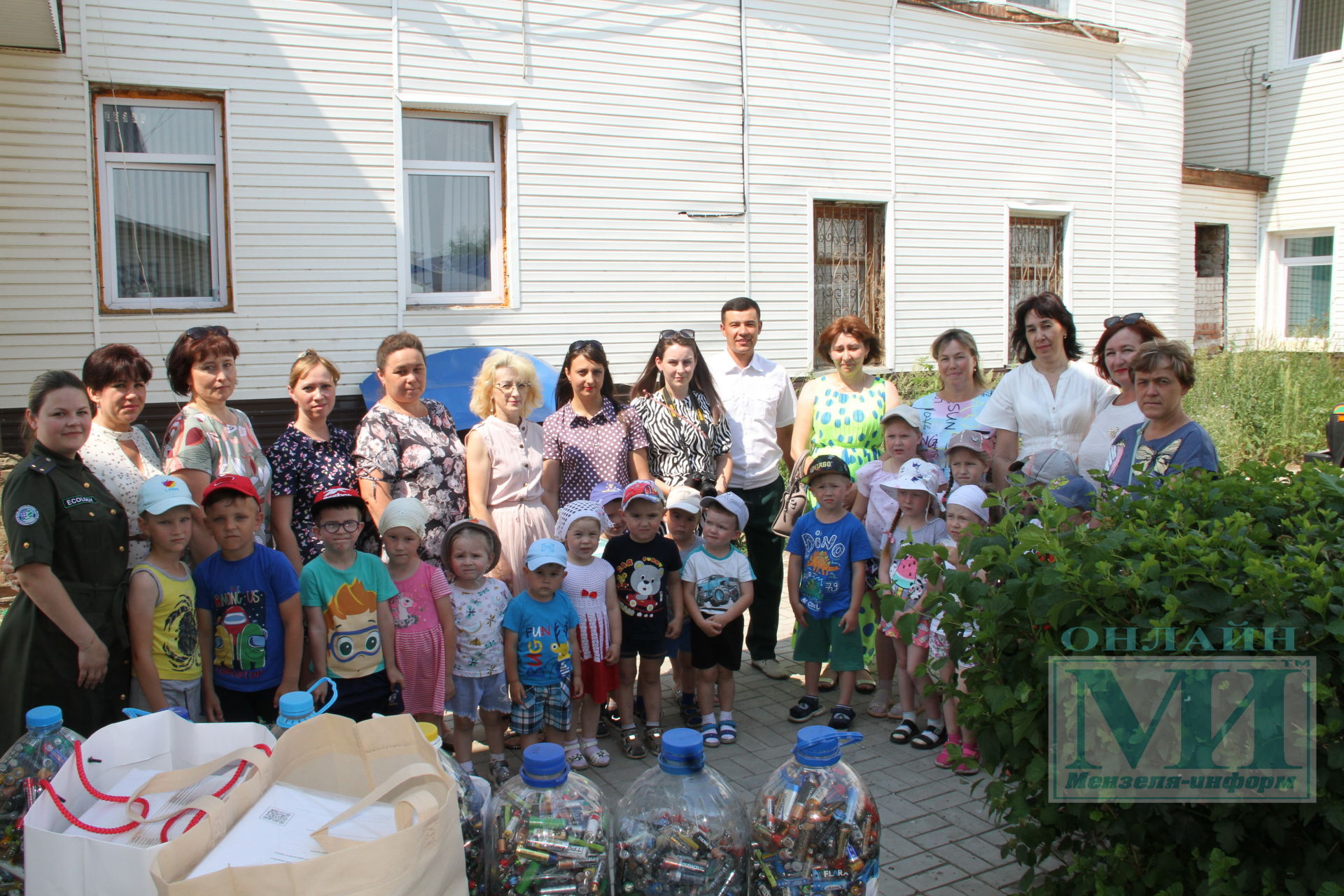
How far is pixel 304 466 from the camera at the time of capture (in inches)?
160

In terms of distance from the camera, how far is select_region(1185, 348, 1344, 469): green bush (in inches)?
503

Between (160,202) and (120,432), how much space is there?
565 cm

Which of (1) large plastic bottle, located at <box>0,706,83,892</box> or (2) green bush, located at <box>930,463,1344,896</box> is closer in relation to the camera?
Result: (2) green bush, located at <box>930,463,1344,896</box>

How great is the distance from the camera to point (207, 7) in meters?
8.33

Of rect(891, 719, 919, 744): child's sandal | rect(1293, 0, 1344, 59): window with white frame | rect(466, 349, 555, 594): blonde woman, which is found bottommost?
rect(891, 719, 919, 744): child's sandal

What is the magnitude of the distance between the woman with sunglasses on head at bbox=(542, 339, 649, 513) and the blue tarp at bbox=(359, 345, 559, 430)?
3879mm

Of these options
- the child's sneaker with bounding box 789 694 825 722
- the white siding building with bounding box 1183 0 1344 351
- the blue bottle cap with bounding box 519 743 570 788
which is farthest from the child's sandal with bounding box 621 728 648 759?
the white siding building with bounding box 1183 0 1344 351

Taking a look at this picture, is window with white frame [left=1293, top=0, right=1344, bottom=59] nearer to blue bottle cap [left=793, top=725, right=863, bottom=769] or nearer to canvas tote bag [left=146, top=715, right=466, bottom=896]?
blue bottle cap [left=793, top=725, right=863, bottom=769]

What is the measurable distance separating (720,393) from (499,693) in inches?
84.0

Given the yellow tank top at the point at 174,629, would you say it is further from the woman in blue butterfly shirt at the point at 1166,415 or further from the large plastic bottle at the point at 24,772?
the woman in blue butterfly shirt at the point at 1166,415

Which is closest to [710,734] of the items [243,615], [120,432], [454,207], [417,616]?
[417,616]

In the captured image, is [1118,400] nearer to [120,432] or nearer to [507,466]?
[507,466]

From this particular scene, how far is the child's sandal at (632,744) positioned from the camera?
4445mm

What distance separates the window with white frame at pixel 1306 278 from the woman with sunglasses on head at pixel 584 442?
15.9 metres
